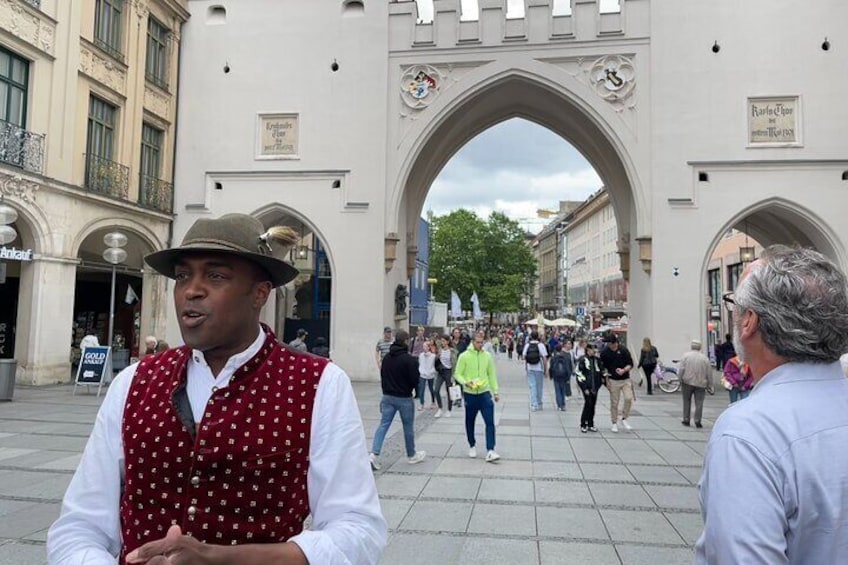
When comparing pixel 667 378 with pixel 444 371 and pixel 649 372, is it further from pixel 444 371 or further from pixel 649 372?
pixel 444 371

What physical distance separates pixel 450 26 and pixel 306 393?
764 inches

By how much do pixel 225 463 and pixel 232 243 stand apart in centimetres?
62

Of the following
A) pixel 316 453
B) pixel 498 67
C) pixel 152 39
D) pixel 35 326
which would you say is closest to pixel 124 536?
pixel 316 453

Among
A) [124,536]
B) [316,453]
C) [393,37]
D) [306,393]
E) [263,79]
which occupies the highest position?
[393,37]

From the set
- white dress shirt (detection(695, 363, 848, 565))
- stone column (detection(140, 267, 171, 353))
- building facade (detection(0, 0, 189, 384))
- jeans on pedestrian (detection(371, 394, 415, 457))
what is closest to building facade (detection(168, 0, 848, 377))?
stone column (detection(140, 267, 171, 353))

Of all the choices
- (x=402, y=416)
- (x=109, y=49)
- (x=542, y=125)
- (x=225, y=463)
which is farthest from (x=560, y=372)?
(x=109, y=49)

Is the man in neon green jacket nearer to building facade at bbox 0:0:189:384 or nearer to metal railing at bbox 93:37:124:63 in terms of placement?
building facade at bbox 0:0:189:384

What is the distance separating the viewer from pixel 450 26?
19.1m

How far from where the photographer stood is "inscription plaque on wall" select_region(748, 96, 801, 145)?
56.5 ft

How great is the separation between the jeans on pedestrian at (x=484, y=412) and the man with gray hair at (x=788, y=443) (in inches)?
266

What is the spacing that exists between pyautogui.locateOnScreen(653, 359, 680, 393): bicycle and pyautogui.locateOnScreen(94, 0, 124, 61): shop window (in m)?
18.1

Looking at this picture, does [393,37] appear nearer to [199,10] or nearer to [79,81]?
[199,10]

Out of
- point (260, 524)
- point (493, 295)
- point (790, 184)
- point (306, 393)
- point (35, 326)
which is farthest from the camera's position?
point (493, 295)

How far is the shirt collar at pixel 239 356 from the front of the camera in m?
1.75
